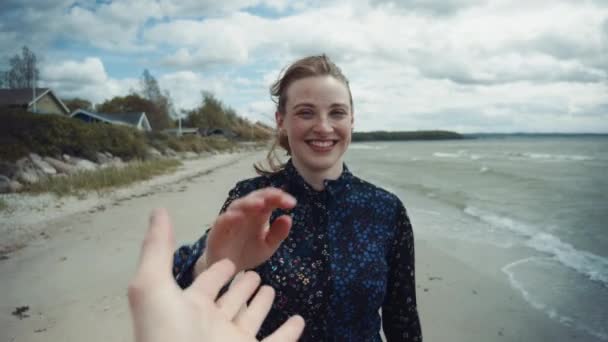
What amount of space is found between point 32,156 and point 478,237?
13.7 m

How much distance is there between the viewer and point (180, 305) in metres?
0.73

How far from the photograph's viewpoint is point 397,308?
213cm

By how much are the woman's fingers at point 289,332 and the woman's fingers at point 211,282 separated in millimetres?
163

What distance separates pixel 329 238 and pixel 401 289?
0.58 m

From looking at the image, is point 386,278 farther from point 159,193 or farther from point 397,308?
point 159,193

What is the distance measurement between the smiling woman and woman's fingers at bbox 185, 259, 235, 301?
599 millimetres

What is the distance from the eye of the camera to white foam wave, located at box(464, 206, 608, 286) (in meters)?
5.60

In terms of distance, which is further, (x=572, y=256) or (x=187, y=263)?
(x=572, y=256)

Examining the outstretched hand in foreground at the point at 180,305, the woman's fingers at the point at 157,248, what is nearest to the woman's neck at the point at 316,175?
the outstretched hand in foreground at the point at 180,305

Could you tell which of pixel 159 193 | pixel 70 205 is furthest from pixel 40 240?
pixel 159 193

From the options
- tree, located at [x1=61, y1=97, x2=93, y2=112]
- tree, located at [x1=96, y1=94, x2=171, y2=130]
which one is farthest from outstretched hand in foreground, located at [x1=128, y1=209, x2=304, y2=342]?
tree, located at [x1=61, y1=97, x2=93, y2=112]

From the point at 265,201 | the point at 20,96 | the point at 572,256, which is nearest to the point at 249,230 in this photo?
the point at 265,201

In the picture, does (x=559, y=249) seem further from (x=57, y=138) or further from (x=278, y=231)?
(x=57, y=138)

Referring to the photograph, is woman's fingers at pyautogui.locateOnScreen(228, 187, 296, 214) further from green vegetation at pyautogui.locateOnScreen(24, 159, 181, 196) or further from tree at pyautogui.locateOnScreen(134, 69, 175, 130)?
tree at pyautogui.locateOnScreen(134, 69, 175, 130)
